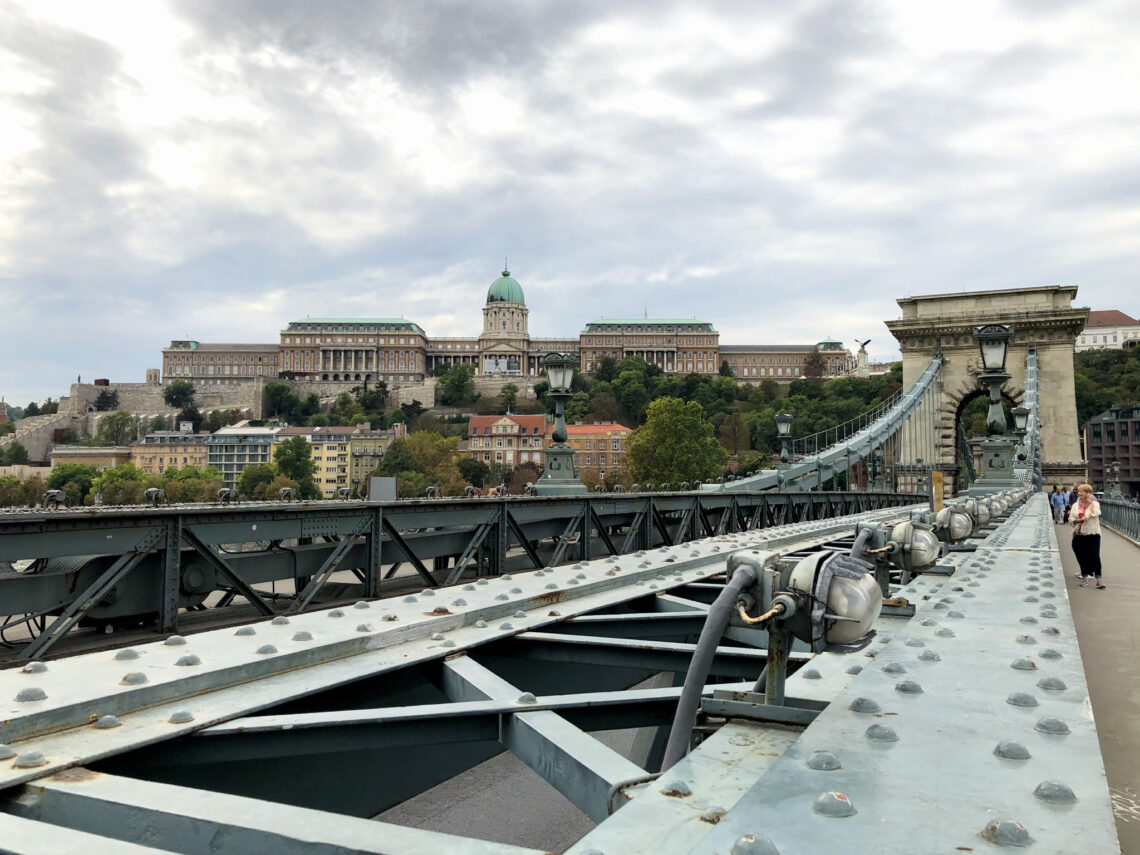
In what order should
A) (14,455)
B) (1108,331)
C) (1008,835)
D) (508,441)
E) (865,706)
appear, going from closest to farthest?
(1008,835) < (865,706) < (14,455) < (508,441) < (1108,331)

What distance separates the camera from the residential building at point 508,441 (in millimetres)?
114500

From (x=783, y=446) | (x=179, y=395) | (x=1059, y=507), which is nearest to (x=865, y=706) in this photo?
(x=783, y=446)

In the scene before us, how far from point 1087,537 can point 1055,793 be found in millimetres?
8355

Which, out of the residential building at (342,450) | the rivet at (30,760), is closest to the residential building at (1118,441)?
the residential building at (342,450)

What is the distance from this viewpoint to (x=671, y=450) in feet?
183

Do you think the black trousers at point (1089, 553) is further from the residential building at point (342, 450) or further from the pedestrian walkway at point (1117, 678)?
the residential building at point (342, 450)

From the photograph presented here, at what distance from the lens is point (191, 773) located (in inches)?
81.2

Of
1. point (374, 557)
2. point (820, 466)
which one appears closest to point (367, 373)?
point (820, 466)

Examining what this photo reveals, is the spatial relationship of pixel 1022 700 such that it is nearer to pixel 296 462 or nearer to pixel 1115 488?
pixel 1115 488

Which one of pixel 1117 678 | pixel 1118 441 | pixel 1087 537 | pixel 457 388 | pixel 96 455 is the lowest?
pixel 1117 678

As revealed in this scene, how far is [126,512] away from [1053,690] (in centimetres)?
508

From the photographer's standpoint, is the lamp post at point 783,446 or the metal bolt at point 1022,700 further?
the lamp post at point 783,446

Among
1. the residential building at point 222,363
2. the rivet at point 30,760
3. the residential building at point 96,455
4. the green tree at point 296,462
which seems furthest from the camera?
the residential building at point 222,363

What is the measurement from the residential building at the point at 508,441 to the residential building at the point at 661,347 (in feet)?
104
